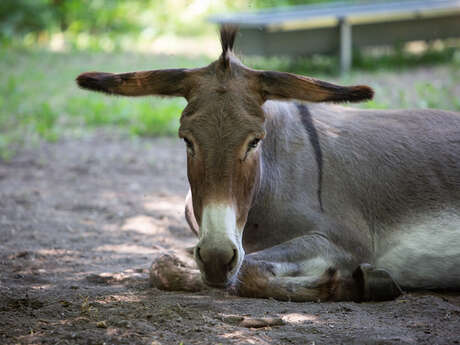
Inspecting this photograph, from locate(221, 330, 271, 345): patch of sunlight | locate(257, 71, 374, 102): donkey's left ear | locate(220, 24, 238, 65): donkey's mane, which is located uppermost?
locate(220, 24, 238, 65): donkey's mane

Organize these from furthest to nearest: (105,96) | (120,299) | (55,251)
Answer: (105,96)
(55,251)
(120,299)

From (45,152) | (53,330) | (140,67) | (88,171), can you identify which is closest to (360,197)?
(53,330)

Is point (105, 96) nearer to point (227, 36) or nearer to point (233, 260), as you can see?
point (227, 36)

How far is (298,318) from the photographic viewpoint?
3.41 m

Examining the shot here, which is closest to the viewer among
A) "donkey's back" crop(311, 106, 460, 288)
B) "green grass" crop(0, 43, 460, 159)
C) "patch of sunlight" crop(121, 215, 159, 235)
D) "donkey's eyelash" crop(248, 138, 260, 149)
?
"donkey's eyelash" crop(248, 138, 260, 149)

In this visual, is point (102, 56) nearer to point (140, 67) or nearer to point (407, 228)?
point (140, 67)

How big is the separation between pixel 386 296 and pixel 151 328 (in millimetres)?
1655

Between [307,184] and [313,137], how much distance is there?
0.43m

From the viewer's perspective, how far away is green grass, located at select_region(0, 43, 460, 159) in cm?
942

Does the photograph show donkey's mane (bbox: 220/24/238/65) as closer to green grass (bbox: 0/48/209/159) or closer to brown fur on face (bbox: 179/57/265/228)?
brown fur on face (bbox: 179/57/265/228)

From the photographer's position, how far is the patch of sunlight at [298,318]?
338cm

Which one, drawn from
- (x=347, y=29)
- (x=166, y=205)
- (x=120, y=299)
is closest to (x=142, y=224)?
(x=166, y=205)

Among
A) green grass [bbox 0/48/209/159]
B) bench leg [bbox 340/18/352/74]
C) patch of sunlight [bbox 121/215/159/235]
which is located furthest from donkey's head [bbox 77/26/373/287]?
bench leg [bbox 340/18/352/74]

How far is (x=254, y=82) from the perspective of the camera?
3.68 m
